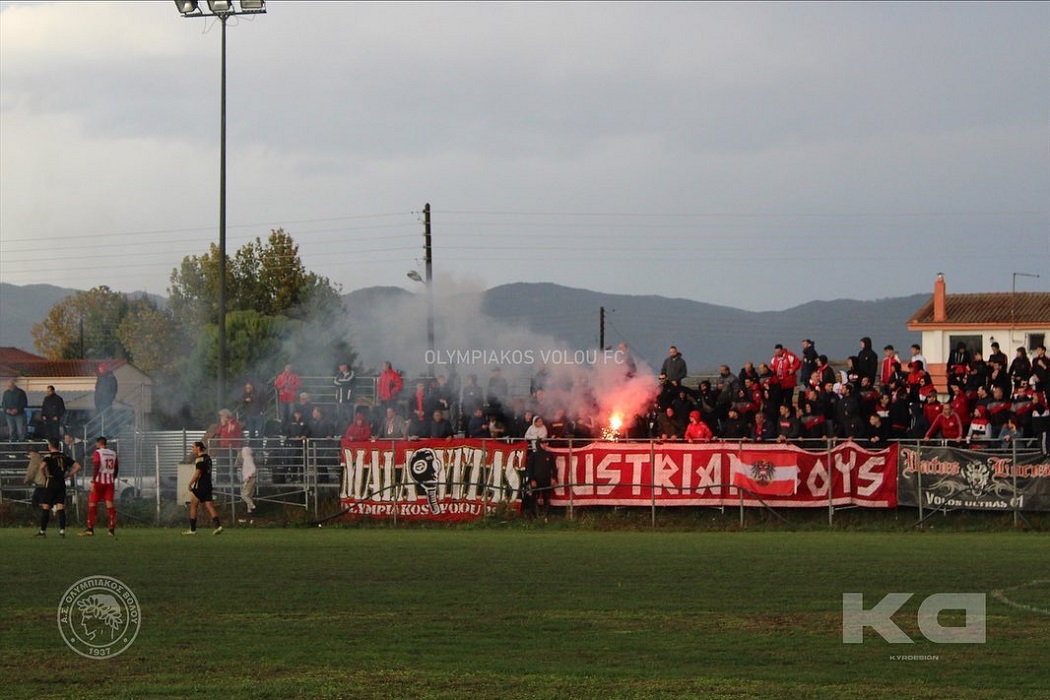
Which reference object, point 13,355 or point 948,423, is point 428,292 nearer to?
point 948,423

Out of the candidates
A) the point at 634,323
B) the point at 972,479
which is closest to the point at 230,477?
the point at 972,479

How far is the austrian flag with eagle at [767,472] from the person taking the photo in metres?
25.2

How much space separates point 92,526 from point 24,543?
2388 millimetres

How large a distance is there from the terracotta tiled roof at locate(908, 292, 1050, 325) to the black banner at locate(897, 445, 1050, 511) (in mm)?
49973

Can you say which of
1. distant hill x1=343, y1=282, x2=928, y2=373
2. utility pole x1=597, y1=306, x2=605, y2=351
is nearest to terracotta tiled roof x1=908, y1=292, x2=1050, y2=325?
distant hill x1=343, y1=282, x2=928, y2=373

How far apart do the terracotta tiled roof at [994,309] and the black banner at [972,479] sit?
49973mm

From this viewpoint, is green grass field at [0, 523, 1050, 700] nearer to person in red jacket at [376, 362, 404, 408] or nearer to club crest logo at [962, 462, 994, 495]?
club crest logo at [962, 462, 994, 495]

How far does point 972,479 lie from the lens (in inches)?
961

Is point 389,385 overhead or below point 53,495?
overhead

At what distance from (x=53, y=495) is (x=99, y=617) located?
12478 mm

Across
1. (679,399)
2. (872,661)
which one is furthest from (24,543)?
(872,661)

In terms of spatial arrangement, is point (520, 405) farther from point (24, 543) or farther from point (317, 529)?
point (24, 543)

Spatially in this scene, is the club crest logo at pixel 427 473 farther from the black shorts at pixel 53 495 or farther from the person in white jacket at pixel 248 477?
the black shorts at pixel 53 495

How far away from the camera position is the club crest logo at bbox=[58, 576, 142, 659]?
38.5 ft
